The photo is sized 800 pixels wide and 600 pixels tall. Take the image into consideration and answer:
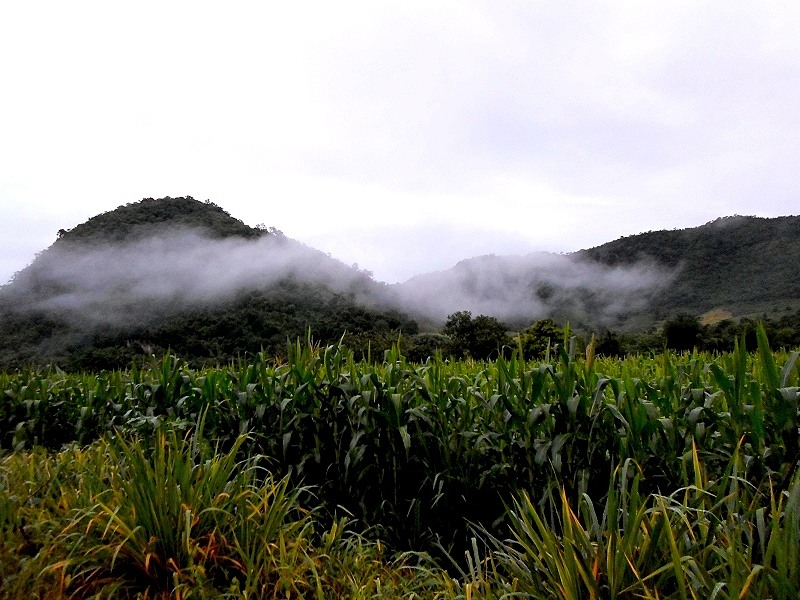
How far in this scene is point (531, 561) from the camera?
2.01 metres

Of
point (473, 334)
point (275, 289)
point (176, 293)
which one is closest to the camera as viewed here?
point (473, 334)

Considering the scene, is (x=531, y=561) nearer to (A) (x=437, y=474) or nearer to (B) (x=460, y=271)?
(A) (x=437, y=474)

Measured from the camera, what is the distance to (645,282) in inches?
2163

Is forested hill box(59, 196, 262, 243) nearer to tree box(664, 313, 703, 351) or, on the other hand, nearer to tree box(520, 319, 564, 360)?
tree box(520, 319, 564, 360)

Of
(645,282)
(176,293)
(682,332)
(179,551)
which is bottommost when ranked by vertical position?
(682,332)

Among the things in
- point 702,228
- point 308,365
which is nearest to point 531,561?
A: point 308,365

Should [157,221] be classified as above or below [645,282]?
above

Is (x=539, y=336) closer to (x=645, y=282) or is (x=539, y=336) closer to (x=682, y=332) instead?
(x=682, y=332)

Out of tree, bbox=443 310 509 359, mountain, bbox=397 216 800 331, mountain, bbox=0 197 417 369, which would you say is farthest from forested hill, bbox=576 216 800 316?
mountain, bbox=0 197 417 369

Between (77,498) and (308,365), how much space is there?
1.51m

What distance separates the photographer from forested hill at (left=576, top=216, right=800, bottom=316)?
146 feet

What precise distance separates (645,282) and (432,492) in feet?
184

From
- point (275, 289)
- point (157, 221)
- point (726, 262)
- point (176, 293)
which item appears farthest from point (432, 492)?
point (726, 262)

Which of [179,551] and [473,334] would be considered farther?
[473,334]
